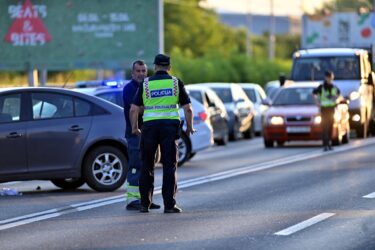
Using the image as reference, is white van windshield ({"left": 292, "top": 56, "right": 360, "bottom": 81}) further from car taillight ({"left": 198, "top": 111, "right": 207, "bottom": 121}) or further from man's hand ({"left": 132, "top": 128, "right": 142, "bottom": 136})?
man's hand ({"left": 132, "top": 128, "right": 142, "bottom": 136})

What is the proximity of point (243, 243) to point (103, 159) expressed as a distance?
565 centimetres

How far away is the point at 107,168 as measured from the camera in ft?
52.1

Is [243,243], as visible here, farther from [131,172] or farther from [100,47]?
[100,47]

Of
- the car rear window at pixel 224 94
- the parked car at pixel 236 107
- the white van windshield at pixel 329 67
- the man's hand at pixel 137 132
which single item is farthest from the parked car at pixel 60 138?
the car rear window at pixel 224 94

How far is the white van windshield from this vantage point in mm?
30609

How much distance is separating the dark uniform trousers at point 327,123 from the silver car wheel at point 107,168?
32.3 ft

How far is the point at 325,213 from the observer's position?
1282 centimetres

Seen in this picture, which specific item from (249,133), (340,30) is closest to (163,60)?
(249,133)

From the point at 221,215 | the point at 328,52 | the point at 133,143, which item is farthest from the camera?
the point at 328,52

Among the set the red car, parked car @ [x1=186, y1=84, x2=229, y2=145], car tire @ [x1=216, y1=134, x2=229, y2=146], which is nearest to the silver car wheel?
parked car @ [x1=186, y1=84, x2=229, y2=145]

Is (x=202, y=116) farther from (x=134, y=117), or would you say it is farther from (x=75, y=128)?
(x=134, y=117)

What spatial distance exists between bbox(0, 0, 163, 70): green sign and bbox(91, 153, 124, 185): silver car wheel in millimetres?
16985

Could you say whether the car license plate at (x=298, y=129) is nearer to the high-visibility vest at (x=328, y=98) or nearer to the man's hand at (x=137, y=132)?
the high-visibility vest at (x=328, y=98)

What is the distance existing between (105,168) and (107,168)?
27mm
